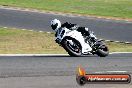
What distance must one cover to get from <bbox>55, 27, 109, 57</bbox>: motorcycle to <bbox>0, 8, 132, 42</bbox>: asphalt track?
9.54m

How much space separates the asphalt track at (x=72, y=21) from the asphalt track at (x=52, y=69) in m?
11.4

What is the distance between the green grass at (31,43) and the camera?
24308 mm

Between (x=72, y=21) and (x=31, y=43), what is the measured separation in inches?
357

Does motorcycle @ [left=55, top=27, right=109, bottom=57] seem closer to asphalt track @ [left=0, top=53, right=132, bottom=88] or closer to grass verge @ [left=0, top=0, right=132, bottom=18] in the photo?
asphalt track @ [left=0, top=53, right=132, bottom=88]

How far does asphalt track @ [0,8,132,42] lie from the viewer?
31.7 metres

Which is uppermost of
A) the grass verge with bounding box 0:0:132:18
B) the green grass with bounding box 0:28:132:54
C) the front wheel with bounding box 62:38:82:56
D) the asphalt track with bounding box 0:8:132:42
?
the front wheel with bounding box 62:38:82:56

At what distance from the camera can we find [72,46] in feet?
66.0

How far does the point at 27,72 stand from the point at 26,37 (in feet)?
43.6

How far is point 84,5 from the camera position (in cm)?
4212

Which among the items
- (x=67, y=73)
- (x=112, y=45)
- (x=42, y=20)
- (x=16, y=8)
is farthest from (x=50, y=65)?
(x=16, y=8)

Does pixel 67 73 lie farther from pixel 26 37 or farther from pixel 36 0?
pixel 36 0

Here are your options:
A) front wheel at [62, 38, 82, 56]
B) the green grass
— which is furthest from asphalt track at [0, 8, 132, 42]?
front wheel at [62, 38, 82, 56]

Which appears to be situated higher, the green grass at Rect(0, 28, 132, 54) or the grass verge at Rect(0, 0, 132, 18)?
the green grass at Rect(0, 28, 132, 54)

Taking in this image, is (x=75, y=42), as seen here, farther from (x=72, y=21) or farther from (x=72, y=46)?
(x=72, y=21)
